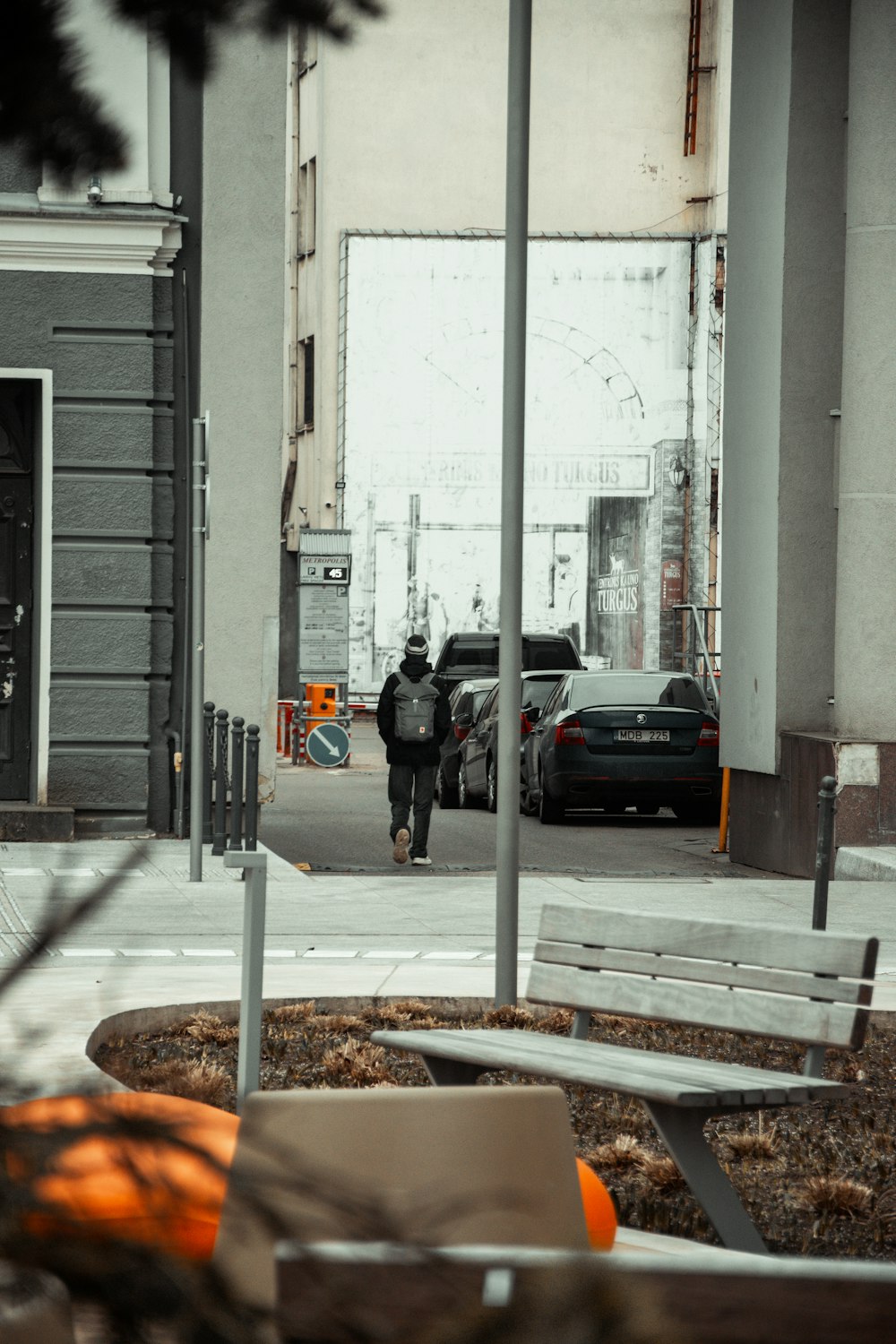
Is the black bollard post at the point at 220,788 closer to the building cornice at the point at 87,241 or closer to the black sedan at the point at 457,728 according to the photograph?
the building cornice at the point at 87,241

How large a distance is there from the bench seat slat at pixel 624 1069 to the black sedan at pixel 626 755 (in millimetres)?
13787

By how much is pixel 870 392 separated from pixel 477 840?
5.78 metres

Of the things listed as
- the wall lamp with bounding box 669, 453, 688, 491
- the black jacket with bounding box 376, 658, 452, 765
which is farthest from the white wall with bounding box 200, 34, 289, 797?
the wall lamp with bounding box 669, 453, 688, 491

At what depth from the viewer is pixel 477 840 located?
1777cm

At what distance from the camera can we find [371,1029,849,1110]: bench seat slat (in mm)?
4348

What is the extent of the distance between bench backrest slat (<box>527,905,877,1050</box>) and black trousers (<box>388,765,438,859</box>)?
30.0 feet

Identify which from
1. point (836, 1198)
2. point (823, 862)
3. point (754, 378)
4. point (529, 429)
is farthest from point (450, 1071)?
point (529, 429)

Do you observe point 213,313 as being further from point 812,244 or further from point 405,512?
point 405,512

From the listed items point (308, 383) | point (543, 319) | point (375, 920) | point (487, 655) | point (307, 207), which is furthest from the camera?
point (308, 383)

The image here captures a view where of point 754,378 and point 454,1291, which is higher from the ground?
point 754,378

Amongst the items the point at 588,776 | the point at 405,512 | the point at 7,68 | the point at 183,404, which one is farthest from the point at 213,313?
the point at 405,512

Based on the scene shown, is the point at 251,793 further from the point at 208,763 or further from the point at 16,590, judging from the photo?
the point at 16,590

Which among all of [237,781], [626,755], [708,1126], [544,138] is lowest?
[626,755]

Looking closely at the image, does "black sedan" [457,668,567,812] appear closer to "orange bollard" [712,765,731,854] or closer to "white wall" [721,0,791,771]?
"orange bollard" [712,765,731,854]
